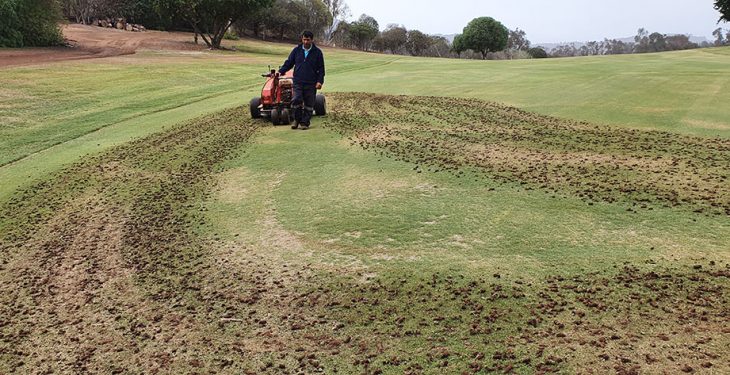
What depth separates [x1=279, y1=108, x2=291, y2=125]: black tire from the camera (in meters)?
13.4

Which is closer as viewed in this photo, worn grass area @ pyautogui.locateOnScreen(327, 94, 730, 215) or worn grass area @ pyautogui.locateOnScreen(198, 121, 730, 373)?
worn grass area @ pyautogui.locateOnScreen(198, 121, 730, 373)

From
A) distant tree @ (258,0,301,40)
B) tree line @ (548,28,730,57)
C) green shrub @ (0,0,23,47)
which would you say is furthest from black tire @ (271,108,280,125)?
tree line @ (548,28,730,57)

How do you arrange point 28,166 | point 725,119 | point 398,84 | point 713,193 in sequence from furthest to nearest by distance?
point 398,84 → point 725,119 → point 28,166 → point 713,193

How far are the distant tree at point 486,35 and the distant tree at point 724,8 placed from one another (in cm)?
2998

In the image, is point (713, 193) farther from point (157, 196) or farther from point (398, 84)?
point (398, 84)

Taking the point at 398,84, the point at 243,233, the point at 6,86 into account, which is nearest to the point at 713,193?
the point at 243,233

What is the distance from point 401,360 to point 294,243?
8.70 feet

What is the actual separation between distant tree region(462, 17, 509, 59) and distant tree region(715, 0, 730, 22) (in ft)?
98.4

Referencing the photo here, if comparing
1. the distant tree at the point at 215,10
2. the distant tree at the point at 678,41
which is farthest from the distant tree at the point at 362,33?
the distant tree at the point at 678,41

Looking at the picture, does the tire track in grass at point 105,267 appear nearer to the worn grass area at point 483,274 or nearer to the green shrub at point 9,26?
the worn grass area at point 483,274

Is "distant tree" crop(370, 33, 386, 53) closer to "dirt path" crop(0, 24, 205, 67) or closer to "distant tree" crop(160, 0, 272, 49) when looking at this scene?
"dirt path" crop(0, 24, 205, 67)

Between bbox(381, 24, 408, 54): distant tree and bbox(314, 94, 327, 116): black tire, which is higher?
bbox(381, 24, 408, 54): distant tree

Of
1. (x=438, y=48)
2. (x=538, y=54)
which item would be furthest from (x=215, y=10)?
(x=538, y=54)

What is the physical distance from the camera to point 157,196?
871 centimetres
